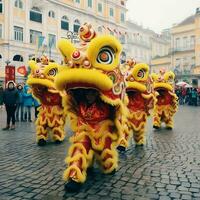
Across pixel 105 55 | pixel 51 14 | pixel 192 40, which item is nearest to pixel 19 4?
pixel 51 14

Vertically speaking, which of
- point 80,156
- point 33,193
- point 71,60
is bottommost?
point 33,193

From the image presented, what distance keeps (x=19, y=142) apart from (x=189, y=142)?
4334 mm

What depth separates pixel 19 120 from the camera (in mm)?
14719

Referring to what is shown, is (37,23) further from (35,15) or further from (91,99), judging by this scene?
(91,99)

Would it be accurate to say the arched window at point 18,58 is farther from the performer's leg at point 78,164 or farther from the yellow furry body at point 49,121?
the performer's leg at point 78,164

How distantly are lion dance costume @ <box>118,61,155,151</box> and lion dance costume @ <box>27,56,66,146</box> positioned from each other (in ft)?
5.67

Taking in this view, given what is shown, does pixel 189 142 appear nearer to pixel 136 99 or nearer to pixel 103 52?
pixel 136 99

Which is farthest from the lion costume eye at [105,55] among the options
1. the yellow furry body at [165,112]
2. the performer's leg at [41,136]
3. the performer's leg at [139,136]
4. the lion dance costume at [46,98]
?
the yellow furry body at [165,112]

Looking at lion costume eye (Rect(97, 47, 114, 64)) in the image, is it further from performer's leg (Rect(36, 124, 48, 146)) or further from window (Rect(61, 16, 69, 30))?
window (Rect(61, 16, 69, 30))

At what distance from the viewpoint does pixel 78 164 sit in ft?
16.5

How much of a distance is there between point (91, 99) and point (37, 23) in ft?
110

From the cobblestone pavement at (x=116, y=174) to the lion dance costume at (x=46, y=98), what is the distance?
0.34 m

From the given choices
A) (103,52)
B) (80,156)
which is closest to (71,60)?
(103,52)

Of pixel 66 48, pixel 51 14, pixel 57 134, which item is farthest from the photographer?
pixel 51 14
